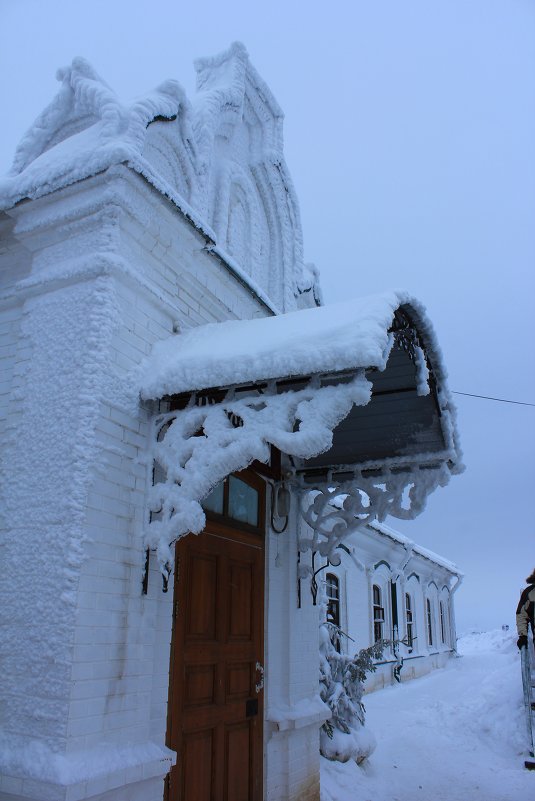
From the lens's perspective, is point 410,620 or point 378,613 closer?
point 378,613

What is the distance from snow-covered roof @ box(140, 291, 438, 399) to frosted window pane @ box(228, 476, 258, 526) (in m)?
1.37

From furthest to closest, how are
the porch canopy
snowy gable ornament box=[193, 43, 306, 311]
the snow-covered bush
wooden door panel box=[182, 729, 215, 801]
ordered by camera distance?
the snow-covered bush < snowy gable ornament box=[193, 43, 306, 311] < wooden door panel box=[182, 729, 215, 801] < the porch canopy

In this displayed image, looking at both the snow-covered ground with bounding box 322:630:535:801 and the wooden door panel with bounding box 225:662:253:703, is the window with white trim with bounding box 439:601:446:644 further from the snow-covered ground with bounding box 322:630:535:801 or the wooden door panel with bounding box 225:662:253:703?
the wooden door panel with bounding box 225:662:253:703

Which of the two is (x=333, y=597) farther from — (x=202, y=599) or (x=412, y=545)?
(x=202, y=599)

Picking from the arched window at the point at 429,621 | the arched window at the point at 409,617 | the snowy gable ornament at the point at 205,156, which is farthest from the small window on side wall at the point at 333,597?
the arched window at the point at 429,621

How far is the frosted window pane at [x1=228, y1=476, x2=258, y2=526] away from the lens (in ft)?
16.2

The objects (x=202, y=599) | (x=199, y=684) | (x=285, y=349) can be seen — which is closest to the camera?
(x=285, y=349)

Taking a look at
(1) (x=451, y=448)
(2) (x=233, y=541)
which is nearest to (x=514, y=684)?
(1) (x=451, y=448)

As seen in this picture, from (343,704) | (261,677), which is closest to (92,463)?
(261,677)

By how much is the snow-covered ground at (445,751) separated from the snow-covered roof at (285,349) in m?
4.42

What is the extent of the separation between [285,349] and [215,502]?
5.33 feet

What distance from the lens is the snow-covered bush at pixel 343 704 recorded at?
264 inches

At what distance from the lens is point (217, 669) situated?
4410 mm

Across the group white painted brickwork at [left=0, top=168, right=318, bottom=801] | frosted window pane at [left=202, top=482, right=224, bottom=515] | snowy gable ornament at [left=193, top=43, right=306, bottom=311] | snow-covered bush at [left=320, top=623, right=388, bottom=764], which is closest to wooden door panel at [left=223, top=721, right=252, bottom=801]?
white painted brickwork at [left=0, top=168, right=318, bottom=801]
